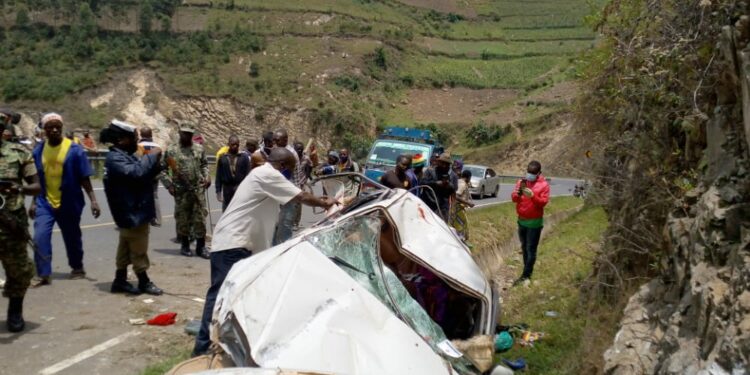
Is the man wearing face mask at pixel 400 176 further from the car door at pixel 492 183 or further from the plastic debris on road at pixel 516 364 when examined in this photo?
the car door at pixel 492 183

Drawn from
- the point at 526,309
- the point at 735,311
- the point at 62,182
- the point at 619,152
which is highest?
the point at 619,152

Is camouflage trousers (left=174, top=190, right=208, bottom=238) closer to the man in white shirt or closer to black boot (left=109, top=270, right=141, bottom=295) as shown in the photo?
black boot (left=109, top=270, right=141, bottom=295)

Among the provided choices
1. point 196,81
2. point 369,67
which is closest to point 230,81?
point 196,81

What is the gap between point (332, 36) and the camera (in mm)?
64812

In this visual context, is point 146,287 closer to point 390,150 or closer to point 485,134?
point 390,150

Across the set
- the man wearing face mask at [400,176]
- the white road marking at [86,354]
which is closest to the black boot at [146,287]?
the white road marking at [86,354]

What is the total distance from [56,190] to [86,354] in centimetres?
261

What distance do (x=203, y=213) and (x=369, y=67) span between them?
5358cm

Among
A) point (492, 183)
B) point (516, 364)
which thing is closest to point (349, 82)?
point (492, 183)

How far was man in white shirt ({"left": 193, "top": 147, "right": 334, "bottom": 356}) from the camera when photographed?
525 centimetres

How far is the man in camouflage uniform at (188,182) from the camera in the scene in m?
9.08

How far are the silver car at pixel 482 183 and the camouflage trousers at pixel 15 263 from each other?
21.1 metres

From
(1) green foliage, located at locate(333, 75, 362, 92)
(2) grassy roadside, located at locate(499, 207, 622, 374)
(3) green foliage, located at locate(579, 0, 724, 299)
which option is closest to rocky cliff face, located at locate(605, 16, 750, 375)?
(3) green foliage, located at locate(579, 0, 724, 299)

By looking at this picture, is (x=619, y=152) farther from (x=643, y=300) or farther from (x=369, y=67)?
(x=369, y=67)
